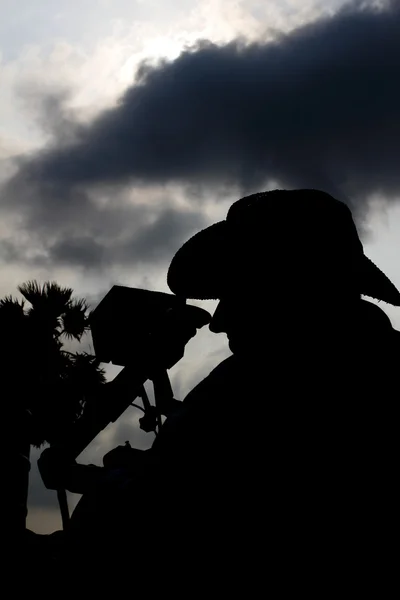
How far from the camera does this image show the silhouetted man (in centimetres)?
108

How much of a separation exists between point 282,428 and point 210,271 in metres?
0.36

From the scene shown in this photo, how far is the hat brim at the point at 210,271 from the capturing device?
1280 mm

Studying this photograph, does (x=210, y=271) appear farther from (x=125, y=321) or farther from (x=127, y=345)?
(x=127, y=345)

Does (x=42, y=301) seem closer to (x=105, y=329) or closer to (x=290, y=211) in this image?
(x=105, y=329)

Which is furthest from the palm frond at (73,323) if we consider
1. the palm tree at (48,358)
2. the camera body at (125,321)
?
the camera body at (125,321)

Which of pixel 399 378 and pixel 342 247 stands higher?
pixel 342 247

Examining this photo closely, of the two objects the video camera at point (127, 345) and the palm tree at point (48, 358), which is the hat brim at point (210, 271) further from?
the palm tree at point (48, 358)

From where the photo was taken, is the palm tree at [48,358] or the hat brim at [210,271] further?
the palm tree at [48,358]

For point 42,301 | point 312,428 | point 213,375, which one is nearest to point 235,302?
point 213,375

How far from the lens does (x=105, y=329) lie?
3879 mm

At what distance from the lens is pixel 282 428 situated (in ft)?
3.84

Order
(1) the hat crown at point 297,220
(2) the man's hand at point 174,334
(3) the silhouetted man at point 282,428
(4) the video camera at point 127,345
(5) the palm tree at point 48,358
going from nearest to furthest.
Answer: (3) the silhouetted man at point 282,428, (1) the hat crown at point 297,220, (2) the man's hand at point 174,334, (4) the video camera at point 127,345, (5) the palm tree at point 48,358

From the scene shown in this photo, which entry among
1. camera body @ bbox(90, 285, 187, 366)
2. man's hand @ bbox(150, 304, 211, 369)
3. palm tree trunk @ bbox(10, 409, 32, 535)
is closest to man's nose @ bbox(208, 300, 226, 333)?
palm tree trunk @ bbox(10, 409, 32, 535)

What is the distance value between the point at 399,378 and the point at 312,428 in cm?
18
